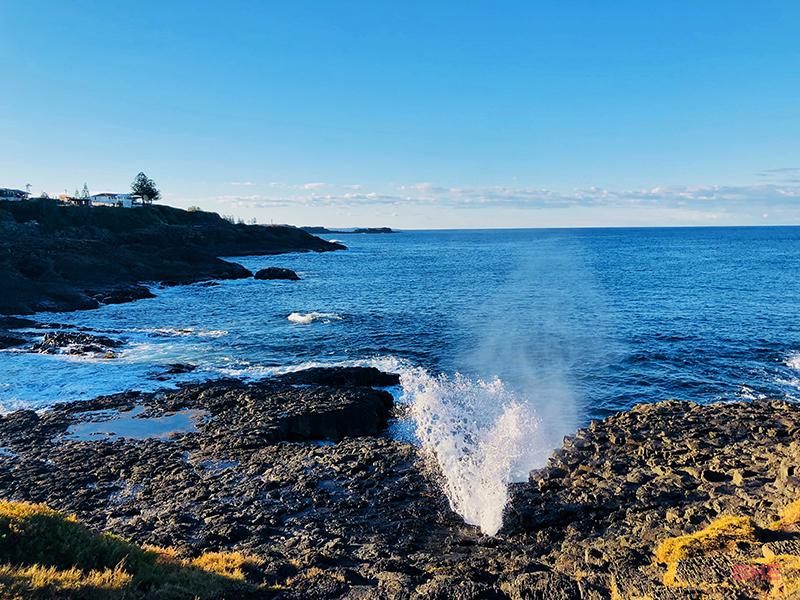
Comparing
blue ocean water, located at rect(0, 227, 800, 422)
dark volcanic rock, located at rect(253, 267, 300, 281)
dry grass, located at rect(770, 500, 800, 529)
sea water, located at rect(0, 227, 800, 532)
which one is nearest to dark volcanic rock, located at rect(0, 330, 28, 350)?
sea water, located at rect(0, 227, 800, 532)

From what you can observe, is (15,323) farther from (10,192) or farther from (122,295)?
(10,192)

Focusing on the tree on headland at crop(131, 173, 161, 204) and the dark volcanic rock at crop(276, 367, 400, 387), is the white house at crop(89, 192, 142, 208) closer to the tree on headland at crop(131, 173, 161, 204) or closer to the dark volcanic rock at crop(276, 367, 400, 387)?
the tree on headland at crop(131, 173, 161, 204)

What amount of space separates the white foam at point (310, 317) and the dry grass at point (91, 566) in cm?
4390

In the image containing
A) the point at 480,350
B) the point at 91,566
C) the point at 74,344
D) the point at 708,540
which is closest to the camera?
the point at 91,566

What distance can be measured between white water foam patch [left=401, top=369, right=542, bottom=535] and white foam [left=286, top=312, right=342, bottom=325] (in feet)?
72.8

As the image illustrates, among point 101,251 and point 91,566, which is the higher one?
point 101,251

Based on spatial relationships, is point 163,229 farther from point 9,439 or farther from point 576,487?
point 576,487

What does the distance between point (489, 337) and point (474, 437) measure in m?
24.4

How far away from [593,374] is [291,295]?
5169 cm

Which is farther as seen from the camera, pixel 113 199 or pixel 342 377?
pixel 113 199

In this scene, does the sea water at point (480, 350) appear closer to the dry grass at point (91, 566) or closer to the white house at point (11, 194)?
the dry grass at point (91, 566)

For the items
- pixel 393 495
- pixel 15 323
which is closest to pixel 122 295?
pixel 15 323

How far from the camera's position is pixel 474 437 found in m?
26.5

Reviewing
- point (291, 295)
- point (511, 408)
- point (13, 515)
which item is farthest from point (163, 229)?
point (13, 515)
